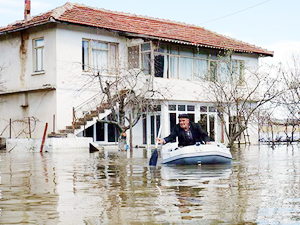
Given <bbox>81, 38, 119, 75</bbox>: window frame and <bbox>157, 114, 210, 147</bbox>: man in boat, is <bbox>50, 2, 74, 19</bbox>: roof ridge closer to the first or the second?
<bbox>81, 38, 119, 75</bbox>: window frame

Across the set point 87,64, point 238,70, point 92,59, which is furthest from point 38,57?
point 238,70

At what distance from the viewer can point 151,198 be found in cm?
984

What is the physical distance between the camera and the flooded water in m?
7.79

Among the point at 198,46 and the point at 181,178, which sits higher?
the point at 198,46

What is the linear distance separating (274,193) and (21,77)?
84.1 feet

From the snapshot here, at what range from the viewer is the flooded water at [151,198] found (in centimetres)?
779

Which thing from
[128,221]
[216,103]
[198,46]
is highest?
[198,46]

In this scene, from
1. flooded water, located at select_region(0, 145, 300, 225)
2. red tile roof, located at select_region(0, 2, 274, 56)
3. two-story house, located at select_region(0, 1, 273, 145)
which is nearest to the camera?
flooded water, located at select_region(0, 145, 300, 225)

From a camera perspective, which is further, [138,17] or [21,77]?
[138,17]

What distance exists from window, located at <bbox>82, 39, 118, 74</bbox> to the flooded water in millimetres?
18711

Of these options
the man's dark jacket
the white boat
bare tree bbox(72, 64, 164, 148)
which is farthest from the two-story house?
the white boat

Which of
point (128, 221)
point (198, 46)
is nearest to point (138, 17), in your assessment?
point (198, 46)

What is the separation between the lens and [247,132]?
42000 millimetres

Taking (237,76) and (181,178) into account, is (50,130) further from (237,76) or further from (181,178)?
(181,178)
